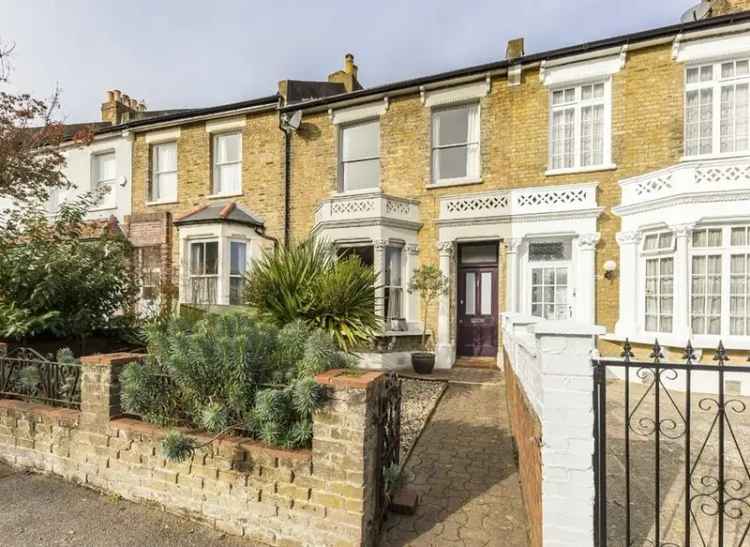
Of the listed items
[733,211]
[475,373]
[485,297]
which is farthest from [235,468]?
[733,211]

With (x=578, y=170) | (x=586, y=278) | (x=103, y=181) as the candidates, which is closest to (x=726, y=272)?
(x=586, y=278)

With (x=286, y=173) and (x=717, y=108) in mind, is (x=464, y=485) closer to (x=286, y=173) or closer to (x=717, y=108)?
(x=717, y=108)

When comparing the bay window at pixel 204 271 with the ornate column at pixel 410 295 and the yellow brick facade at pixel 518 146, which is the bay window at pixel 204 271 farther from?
the ornate column at pixel 410 295

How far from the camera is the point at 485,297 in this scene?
10297 millimetres

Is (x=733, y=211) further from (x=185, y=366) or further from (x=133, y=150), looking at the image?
(x=133, y=150)

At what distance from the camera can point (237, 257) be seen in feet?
38.7

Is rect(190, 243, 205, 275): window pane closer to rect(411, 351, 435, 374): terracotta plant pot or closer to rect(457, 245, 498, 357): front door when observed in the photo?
rect(411, 351, 435, 374): terracotta plant pot

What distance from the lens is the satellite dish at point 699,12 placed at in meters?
10.0

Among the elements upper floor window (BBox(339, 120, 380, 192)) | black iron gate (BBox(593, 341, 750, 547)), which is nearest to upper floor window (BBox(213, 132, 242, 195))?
upper floor window (BBox(339, 120, 380, 192))

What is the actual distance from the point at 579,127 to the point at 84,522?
1078cm

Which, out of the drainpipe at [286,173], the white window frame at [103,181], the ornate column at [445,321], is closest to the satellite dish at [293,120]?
the drainpipe at [286,173]

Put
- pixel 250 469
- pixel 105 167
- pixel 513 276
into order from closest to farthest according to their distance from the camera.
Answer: pixel 250 469 < pixel 513 276 < pixel 105 167

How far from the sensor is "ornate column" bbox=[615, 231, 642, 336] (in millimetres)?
8492

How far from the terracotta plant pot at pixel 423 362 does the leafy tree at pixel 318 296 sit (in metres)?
3.12
